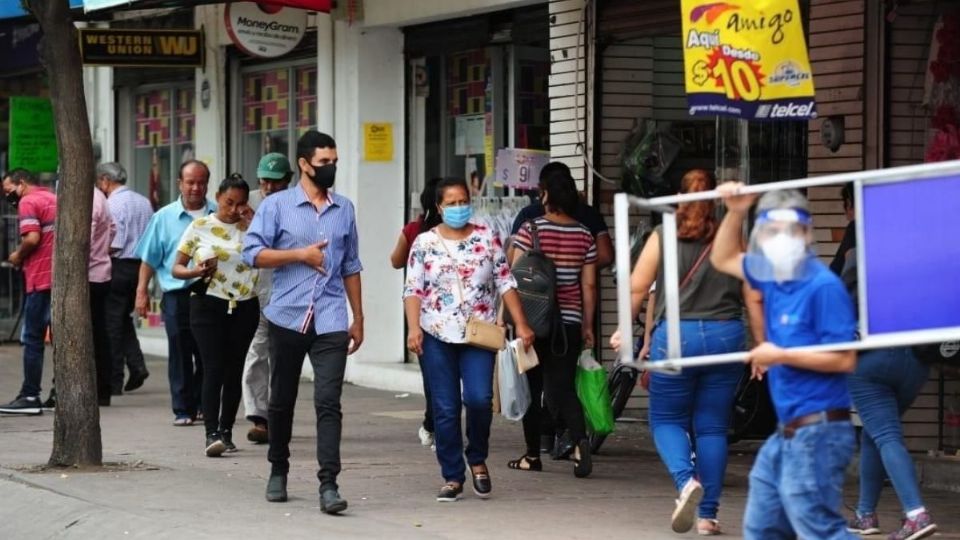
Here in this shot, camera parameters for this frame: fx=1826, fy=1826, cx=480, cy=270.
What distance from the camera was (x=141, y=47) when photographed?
17.9 meters

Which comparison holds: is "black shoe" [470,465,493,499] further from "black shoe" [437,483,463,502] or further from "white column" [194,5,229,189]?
"white column" [194,5,229,189]

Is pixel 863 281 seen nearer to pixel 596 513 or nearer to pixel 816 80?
pixel 596 513

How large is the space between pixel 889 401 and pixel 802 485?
256cm

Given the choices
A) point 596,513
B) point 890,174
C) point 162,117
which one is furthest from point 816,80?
point 162,117

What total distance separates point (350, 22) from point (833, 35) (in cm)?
625

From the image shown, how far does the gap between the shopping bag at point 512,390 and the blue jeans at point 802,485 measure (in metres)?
4.39

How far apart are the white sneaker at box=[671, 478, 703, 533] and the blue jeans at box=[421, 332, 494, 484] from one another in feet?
5.69

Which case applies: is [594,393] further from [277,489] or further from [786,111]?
[786,111]

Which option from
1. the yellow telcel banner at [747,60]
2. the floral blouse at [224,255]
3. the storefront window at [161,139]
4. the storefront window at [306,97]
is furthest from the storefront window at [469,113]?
the yellow telcel banner at [747,60]

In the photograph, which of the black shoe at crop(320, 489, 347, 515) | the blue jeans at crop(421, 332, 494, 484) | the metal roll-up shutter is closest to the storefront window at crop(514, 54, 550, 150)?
the metal roll-up shutter

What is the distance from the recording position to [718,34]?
29.3ft

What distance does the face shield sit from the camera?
6.27 m

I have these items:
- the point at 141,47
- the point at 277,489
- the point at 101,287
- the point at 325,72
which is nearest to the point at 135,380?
the point at 101,287

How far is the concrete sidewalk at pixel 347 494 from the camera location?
347 inches
